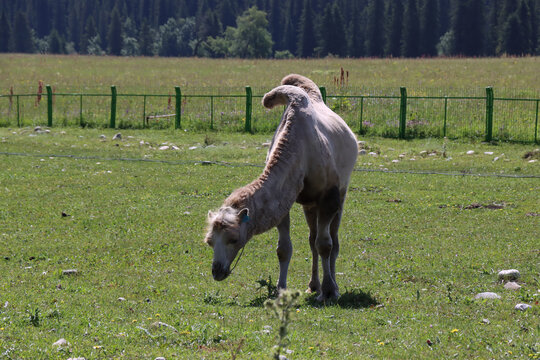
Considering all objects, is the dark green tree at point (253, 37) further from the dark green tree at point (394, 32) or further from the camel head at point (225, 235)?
the camel head at point (225, 235)

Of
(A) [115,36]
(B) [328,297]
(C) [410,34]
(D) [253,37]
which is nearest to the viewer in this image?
(B) [328,297]

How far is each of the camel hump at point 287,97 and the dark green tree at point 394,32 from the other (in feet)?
383

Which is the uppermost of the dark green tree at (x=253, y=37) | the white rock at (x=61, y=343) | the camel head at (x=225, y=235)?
the dark green tree at (x=253, y=37)

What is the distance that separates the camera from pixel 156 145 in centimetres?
2644

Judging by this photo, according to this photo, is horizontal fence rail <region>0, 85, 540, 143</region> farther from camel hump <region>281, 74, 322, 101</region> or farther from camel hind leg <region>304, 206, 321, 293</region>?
camel hind leg <region>304, 206, 321, 293</region>

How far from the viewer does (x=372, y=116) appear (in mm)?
29922

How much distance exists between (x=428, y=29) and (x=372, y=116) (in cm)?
9593

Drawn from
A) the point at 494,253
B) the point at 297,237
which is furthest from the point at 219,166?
the point at 494,253

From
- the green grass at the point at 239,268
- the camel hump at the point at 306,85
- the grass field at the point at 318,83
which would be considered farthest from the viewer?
the grass field at the point at 318,83

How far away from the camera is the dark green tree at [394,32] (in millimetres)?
122375

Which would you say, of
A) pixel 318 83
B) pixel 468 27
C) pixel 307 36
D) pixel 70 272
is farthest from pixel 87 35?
pixel 70 272

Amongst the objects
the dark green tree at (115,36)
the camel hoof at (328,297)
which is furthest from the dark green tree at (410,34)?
the camel hoof at (328,297)

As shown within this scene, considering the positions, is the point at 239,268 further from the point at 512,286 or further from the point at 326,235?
the point at 512,286

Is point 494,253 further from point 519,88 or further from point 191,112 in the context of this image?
point 519,88
